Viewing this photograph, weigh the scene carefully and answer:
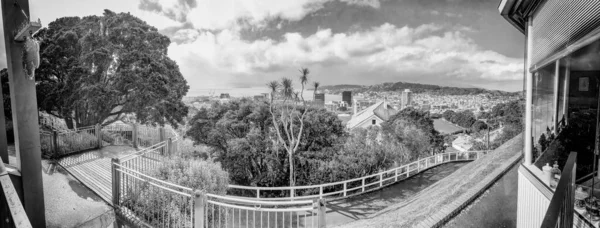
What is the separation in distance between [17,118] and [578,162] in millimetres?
4239

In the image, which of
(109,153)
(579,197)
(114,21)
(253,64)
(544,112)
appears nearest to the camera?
(579,197)

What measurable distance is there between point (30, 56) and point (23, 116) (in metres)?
0.51

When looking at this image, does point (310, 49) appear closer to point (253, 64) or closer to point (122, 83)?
point (253, 64)

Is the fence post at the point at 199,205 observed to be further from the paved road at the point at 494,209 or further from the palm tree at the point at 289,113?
the palm tree at the point at 289,113

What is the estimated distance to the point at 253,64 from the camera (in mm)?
21969

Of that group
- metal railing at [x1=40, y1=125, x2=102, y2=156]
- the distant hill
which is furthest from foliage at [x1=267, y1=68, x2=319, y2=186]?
the distant hill

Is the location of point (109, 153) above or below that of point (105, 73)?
below

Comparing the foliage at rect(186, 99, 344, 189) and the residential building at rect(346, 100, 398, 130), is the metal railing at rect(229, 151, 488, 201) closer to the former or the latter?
the foliage at rect(186, 99, 344, 189)

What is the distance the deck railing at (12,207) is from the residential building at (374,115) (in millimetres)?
21424

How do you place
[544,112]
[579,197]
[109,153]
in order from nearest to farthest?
1. [579,197]
2. [544,112]
3. [109,153]

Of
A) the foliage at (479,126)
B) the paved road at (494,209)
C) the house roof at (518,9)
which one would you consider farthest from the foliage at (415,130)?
the house roof at (518,9)

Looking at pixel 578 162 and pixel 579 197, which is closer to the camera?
pixel 579 197

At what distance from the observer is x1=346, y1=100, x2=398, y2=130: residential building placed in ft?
74.0

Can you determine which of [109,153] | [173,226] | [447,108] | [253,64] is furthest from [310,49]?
[173,226]
